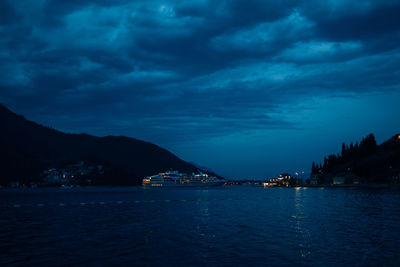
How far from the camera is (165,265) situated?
21109 mm

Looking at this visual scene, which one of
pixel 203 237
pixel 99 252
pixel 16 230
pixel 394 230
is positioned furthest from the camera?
pixel 16 230

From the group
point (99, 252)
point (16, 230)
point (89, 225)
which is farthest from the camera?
point (89, 225)

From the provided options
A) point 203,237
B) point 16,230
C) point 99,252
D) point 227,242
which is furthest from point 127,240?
point 16,230

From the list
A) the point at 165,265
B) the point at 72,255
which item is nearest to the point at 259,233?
the point at 165,265

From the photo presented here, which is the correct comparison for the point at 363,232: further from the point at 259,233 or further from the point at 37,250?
the point at 37,250

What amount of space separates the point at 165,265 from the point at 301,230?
1839cm

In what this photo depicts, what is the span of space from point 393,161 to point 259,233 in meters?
196

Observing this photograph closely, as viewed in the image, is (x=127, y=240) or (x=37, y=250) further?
(x=127, y=240)

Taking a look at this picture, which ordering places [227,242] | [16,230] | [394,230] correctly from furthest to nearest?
1. [16,230]
2. [394,230]
3. [227,242]

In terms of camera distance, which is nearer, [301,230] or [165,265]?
[165,265]

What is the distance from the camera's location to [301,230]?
3450 centimetres

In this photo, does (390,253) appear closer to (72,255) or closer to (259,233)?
(259,233)

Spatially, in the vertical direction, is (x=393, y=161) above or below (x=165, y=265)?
above

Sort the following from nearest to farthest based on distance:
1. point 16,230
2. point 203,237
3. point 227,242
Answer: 1. point 227,242
2. point 203,237
3. point 16,230
